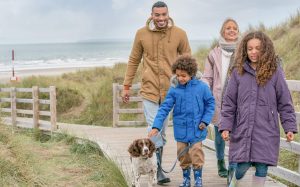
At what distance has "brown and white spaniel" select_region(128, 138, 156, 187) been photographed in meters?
5.52

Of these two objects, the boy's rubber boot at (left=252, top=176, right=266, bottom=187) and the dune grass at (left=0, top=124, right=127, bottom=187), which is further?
the dune grass at (left=0, top=124, right=127, bottom=187)

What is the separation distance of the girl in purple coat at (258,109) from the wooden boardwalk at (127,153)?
1751 mm

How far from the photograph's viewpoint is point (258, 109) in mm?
4414

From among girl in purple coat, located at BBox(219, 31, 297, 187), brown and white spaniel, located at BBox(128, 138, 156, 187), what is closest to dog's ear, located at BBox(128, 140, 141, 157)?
brown and white spaniel, located at BBox(128, 138, 156, 187)

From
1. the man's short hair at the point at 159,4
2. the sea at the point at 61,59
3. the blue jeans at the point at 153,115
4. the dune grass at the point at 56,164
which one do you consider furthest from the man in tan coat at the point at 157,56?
the sea at the point at 61,59

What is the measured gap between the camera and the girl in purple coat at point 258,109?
174 inches

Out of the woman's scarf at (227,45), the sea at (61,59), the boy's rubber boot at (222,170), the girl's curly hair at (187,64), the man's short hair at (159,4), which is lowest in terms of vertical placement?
the sea at (61,59)

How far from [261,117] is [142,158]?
1.63 m

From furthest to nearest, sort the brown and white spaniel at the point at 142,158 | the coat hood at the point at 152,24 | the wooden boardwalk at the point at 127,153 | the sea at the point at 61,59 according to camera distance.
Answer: the sea at the point at 61,59, the wooden boardwalk at the point at 127,153, the coat hood at the point at 152,24, the brown and white spaniel at the point at 142,158

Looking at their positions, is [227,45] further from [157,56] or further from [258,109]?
[258,109]

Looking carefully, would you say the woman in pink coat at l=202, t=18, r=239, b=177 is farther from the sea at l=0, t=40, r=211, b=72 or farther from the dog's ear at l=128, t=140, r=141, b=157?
the sea at l=0, t=40, r=211, b=72

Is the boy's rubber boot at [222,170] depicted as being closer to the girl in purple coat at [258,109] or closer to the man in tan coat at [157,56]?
the man in tan coat at [157,56]

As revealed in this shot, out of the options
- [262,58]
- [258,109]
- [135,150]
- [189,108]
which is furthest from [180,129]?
[262,58]

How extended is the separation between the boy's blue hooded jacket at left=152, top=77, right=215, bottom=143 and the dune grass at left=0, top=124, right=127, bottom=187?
106 centimetres
